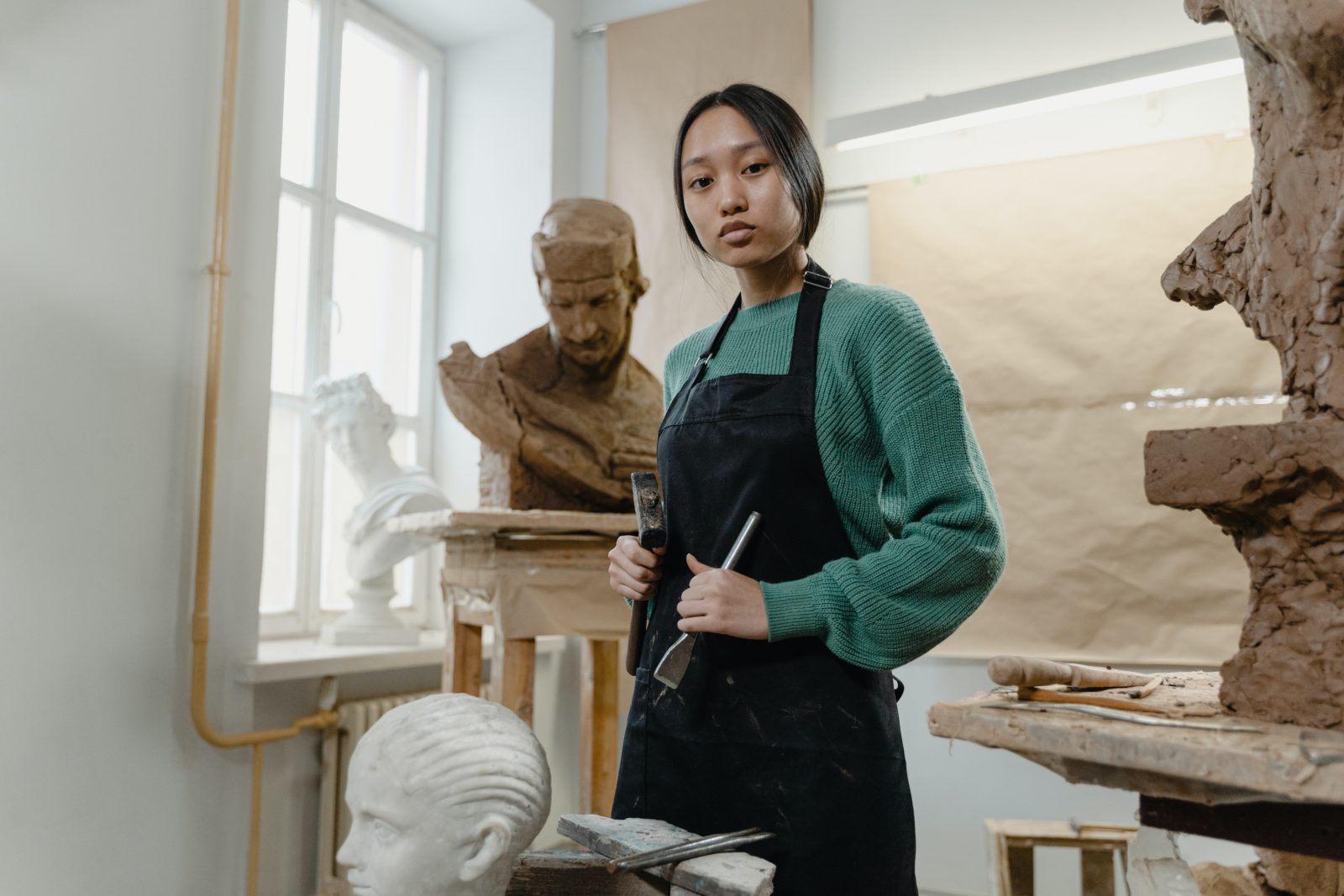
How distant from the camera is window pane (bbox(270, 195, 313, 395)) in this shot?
3607 mm

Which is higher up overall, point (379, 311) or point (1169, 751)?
point (379, 311)

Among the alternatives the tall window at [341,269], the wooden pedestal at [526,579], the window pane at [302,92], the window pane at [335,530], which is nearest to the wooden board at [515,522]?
the wooden pedestal at [526,579]

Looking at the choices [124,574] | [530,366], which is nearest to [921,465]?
[530,366]

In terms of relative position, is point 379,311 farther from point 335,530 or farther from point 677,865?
point 677,865

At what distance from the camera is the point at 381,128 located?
13.7 ft

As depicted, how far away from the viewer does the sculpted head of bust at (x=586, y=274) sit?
9.15 ft

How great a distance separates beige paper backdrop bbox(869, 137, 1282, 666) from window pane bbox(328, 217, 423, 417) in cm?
198

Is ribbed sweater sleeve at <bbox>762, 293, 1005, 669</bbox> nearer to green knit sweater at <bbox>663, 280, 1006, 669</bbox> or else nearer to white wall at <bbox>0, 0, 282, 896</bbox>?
green knit sweater at <bbox>663, 280, 1006, 669</bbox>

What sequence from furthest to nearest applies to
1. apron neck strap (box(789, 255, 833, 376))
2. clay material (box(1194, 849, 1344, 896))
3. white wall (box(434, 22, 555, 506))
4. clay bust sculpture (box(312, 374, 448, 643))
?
white wall (box(434, 22, 555, 506)) → clay bust sculpture (box(312, 374, 448, 643)) → clay material (box(1194, 849, 1344, 896)) → apron neck strap (box(789, 255, 833, 376))

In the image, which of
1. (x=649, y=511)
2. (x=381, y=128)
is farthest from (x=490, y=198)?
(x=649, y=511)

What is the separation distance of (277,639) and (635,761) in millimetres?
2448

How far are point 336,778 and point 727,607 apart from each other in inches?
88.4

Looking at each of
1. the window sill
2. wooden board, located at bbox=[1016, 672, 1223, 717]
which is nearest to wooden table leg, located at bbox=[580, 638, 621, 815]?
the window sill

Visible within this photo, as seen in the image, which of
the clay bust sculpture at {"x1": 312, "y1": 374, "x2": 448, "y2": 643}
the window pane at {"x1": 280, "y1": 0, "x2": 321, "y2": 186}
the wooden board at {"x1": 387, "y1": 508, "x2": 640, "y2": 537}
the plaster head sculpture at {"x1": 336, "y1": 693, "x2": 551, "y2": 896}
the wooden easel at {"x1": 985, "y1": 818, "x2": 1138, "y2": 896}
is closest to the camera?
the plaster head sculpture at {"x1": 336, "y1": 693, "x2": 551, "y2": 896}
